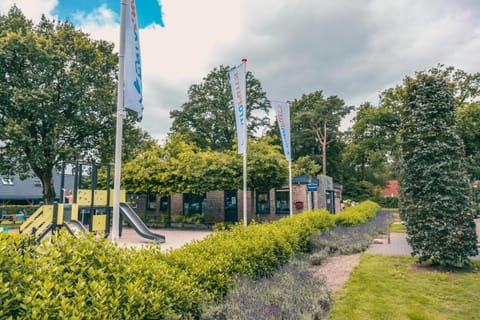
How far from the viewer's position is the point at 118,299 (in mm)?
2277

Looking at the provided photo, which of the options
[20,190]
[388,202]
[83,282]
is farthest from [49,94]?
[388,202]

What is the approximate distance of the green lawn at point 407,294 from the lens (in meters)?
4.45

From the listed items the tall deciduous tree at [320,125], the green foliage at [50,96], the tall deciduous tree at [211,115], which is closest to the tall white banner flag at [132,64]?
the green foliage at [50,96]

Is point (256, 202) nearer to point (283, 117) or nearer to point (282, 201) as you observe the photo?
point (282, 201)

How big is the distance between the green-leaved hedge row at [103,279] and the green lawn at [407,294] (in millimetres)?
2161

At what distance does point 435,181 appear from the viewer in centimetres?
674

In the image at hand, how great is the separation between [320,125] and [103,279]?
124 feet

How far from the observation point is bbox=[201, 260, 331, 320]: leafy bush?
11.0 ft

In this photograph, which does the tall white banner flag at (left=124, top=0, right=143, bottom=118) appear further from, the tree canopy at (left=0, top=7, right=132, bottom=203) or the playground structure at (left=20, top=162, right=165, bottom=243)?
the tree canopy at (left=0, top=7, right=132, bottom=203)

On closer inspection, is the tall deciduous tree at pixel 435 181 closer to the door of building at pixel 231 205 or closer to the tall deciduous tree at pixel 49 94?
the door of building at pixel 231 205

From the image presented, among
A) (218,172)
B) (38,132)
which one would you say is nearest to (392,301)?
(218,172)

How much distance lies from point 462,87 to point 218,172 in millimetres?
24448

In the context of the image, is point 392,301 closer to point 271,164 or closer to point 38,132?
point 271,164

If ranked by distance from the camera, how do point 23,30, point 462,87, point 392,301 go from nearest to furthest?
point 392,301
point 23,30
point 462,87
